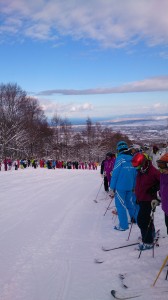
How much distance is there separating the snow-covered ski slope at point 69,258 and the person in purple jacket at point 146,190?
287 millimetres

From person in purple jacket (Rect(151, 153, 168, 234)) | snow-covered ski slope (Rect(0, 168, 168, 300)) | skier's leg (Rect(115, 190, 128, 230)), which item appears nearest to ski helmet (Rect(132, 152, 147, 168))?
person in purple jacket (Rect(151, 153, 168, 234))

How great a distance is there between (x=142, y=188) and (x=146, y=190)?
0.26ft

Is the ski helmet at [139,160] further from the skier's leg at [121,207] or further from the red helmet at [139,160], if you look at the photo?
the skier's leg at [121,207]

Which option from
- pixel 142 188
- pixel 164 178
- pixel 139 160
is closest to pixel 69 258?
pixel 142 188

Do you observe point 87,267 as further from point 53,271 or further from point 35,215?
point 35,215

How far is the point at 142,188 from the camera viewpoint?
212 inches

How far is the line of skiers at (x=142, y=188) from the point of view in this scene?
4617 millimetres

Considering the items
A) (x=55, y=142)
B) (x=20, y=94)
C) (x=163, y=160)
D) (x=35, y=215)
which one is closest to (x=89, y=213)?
(x=35, y=215)

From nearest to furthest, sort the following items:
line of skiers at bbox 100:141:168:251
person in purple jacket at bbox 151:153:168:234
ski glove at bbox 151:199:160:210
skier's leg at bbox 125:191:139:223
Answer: person in purple jacket at bbox 151:153:168:234 < line of skiers at bbox 100:141:168:251 < ski glove at bbox 151:199:160:210 < skier's leg at bbox 125:191:139:223

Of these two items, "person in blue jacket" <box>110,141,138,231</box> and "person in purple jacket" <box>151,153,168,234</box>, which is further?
"person in blue jacket" <box>110,141,138,231</box>

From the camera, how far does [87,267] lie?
4.99 meters

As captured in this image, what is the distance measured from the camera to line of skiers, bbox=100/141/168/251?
15.1 ft

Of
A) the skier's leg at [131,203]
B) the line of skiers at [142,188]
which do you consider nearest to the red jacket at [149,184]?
the line of skiers at [142,188]

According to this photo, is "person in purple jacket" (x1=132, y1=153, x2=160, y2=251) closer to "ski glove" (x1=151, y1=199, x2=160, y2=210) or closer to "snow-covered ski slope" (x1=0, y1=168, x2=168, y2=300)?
"ski glove" (x1=151, y1=199, x2=160, y2=210)
